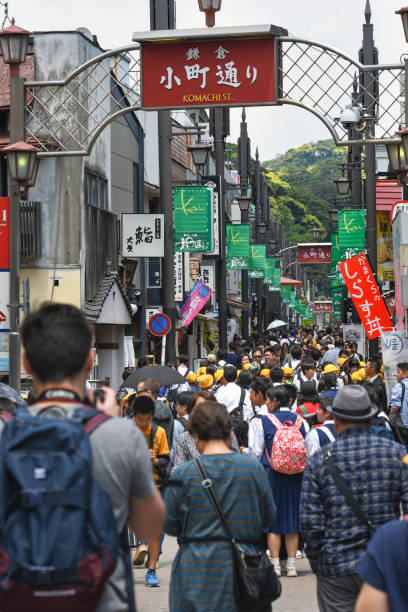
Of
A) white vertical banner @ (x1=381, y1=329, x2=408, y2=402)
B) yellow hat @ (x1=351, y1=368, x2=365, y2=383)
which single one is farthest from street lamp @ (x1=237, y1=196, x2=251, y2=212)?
yellow hat @ (x1=351, y1=368, x2=365, y2=383)

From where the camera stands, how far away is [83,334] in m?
3.54

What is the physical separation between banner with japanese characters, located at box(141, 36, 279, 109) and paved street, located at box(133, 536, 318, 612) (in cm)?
642

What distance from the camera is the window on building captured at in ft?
78.9

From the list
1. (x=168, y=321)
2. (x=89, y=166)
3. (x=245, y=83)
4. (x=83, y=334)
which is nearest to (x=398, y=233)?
(x=245, y=83)

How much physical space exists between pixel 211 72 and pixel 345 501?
9.65 m

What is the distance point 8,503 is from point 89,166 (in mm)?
21290

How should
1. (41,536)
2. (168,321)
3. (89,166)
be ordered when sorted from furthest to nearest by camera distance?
(89,166) < (168,321) < (41,536)

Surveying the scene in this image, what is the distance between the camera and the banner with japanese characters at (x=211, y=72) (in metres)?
14.1

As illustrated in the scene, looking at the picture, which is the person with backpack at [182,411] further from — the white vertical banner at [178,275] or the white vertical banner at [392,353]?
the white vertical banner at [178,275]

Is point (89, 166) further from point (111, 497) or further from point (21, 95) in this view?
point (111, 497)

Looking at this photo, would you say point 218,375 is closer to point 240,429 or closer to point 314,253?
point 240,429

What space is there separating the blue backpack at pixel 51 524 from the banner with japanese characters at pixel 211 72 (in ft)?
37.6

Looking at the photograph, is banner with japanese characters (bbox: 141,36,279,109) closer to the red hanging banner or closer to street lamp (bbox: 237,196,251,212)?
the red hanging banner

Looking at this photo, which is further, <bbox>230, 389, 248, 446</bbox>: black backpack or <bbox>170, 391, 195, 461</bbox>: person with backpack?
<bbox>230, 389, 248, 446</bbox>: black backpack
